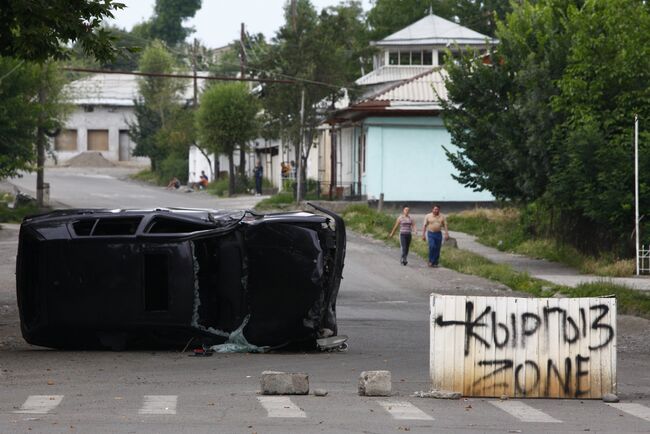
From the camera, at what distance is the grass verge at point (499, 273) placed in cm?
2136

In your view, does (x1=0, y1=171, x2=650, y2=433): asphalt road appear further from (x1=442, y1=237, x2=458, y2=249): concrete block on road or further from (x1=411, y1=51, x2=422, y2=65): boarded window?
(x1=411, y1=51, x2=422, y2=65): boarded window

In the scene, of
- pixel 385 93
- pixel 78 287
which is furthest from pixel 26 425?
pixel 385 93

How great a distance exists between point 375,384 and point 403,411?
965 mm

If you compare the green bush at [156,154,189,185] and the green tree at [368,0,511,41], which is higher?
the green tree at [368,0,511,41]

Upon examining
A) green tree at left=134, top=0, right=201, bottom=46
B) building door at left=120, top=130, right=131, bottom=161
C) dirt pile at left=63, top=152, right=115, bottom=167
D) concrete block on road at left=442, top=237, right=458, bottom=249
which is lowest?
concrete block on road at left=442, top=237, right=458, bottom=249

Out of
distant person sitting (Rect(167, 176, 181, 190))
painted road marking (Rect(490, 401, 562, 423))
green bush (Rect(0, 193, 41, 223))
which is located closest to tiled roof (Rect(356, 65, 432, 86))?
green bush (Rect(0, 193, 41, 223))

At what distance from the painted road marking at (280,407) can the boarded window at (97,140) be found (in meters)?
93.9

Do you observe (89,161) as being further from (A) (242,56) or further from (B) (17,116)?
(B) (17,116)

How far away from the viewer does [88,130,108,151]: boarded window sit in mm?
104000

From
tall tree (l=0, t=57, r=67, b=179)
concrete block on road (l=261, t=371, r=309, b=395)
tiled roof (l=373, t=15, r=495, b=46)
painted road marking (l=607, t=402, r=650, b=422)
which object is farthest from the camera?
tiled roof (l=373, t=15, r=495, b=46)

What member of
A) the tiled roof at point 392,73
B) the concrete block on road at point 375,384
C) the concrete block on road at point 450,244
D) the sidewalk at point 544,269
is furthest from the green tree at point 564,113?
the tiled roof at point 392,73

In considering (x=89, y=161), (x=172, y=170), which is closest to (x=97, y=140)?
(x=89, y=161)

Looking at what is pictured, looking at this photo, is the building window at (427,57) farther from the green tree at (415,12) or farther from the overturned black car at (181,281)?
the overturned black car at (181,281)

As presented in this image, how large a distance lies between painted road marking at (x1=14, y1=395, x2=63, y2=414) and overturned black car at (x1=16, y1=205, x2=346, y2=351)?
3515mm
